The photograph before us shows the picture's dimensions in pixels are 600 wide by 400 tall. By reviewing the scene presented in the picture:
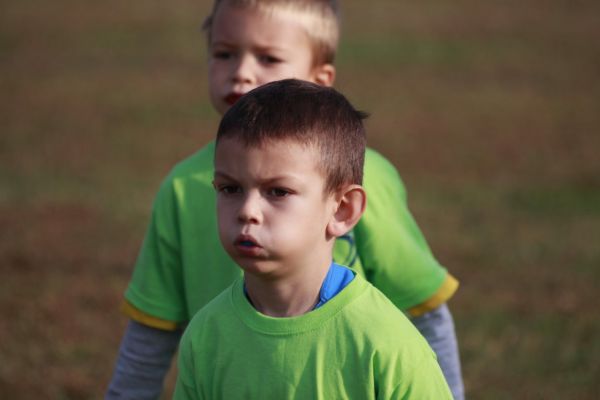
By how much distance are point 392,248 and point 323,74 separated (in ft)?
2.27

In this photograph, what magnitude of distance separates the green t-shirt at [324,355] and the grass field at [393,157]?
3.11 meters

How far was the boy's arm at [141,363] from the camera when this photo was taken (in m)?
3.41

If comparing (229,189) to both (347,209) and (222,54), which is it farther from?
(222,54)

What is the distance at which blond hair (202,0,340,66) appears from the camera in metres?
3.44

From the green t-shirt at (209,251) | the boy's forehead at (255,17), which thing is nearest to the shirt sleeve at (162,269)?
the green t-shirt at (209,251)

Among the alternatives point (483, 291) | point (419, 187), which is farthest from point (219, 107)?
point (419, 187)

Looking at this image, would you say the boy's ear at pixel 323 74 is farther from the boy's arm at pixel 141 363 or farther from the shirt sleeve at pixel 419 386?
the shirt sleeve at pixel 419 386

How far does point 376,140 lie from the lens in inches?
520

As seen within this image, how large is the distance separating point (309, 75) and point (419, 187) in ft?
24.1

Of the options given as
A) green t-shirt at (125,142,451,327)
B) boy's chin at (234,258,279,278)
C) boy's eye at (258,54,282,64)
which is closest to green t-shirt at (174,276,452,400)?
boy's chin at (234,258,279,278)

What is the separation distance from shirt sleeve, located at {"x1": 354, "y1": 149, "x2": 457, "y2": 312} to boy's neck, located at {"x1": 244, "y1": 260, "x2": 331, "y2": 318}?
2.36 feet

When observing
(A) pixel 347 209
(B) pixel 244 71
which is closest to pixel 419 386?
(A) pixel 347 209

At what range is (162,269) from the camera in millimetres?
3375

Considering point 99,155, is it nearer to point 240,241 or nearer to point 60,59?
point 60,59
